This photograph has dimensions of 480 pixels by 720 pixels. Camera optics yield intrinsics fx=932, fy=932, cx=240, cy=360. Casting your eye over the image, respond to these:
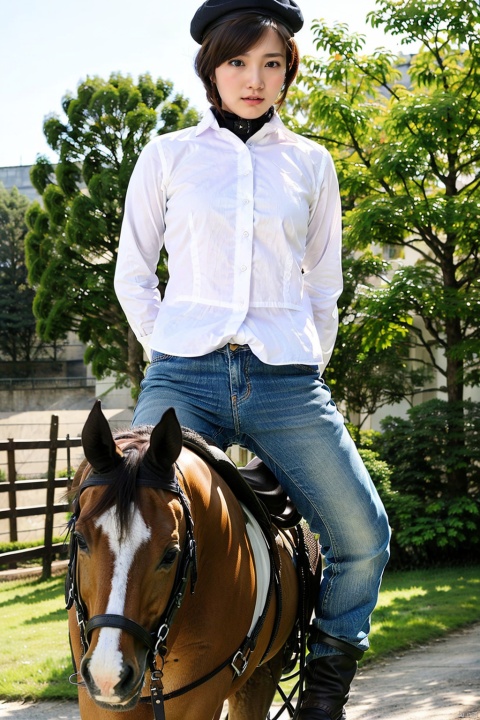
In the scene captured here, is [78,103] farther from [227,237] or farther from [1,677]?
[227,237]

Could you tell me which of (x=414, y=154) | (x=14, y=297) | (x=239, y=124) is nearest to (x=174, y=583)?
(x=239, y=124)

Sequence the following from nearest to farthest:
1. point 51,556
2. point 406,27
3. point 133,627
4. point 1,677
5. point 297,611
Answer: point 133,627 → point 297,611 → point 1,677 → point 406,27 → point 51,556

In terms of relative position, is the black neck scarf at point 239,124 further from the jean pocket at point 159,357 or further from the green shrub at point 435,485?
the green shrub at point 435,485

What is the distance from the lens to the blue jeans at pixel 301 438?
9.55 ft

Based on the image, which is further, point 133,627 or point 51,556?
point 51,556

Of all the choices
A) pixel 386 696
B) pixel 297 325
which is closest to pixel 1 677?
pixel 386 696

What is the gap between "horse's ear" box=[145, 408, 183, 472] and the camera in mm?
2254

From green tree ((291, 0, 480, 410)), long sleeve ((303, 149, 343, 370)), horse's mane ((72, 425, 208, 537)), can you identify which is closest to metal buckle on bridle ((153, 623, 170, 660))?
horse's mane ((72, 425, 208, 537))

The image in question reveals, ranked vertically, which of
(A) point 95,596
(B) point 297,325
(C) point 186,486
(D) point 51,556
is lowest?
(D) point 51,556

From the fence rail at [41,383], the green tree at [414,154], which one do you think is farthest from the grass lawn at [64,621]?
the fence rail at [41,383]

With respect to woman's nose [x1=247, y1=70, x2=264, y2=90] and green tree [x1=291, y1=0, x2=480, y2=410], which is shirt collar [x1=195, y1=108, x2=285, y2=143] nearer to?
woman's nose [x1=247, y1=70, x2=264, y2=90]

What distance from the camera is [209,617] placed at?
8.11 feet

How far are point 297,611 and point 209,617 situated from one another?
0.93 meters

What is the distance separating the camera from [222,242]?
2.93 m
